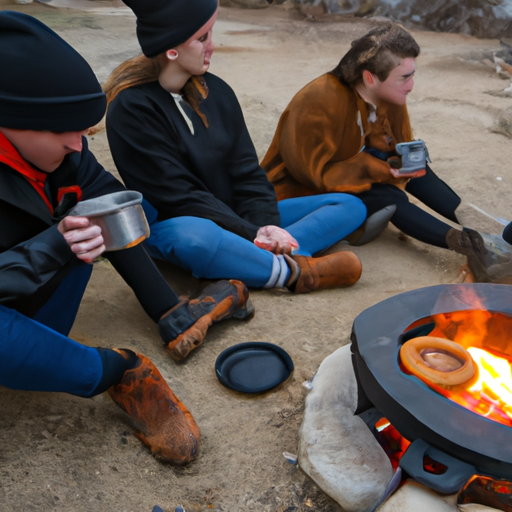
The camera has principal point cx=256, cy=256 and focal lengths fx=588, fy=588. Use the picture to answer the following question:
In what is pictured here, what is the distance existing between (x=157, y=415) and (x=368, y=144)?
1.73 m

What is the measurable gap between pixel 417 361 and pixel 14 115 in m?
1.09

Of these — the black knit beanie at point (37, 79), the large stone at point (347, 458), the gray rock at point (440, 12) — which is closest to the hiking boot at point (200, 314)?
the large stone at point (347, 458)

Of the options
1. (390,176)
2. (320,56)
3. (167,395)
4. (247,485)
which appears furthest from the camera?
(320,56)

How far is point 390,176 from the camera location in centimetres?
274

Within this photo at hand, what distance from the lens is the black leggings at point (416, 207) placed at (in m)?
2.71

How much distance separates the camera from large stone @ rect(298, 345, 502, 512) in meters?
1.26

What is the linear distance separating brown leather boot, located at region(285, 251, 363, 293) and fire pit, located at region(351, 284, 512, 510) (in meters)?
0.73

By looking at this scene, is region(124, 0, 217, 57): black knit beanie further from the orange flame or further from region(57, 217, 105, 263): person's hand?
the orange flame

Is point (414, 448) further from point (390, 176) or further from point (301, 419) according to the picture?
point (390, 176)

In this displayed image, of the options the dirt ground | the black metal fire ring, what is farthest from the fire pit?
the dirt ground

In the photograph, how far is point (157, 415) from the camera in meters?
1.59

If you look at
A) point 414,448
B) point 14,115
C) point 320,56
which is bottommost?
point 320,56

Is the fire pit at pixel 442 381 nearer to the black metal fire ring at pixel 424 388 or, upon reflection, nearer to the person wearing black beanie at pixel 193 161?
the black metal fire ring at pixel 424 388

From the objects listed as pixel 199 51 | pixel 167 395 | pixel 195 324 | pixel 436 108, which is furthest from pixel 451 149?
pixel 167 395
